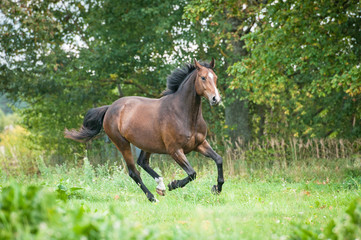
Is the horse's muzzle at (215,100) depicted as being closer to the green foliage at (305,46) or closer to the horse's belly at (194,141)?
the horse's belly at (194,141)

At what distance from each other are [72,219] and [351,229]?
2005 mm

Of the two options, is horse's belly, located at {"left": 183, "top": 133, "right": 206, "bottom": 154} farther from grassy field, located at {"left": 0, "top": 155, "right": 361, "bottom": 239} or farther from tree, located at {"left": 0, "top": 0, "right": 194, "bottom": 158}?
tree, located at {"left": 0, "top": 0, "right": 194, "bottom": 158}

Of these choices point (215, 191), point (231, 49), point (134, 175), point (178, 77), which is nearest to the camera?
point (215, 191)

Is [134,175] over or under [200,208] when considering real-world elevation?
over

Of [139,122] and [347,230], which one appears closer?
[347,230]

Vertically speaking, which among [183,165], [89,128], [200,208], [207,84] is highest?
[207,84]

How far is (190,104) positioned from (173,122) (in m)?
0.43

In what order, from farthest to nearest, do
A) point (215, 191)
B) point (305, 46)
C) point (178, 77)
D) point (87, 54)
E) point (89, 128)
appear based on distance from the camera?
1. point (87, 54)
2. point (305, 46)
3. point (89, 128)
4. point (178, 77)
5. point (215, 191)

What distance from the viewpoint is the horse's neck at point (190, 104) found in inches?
273

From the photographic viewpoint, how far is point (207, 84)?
6.55 metres

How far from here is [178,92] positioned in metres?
7.22

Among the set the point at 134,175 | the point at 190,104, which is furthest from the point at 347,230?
the point at 134,175

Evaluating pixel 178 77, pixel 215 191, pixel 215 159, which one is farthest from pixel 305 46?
pixel 215 191

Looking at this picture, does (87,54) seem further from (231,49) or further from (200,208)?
(200,208)
